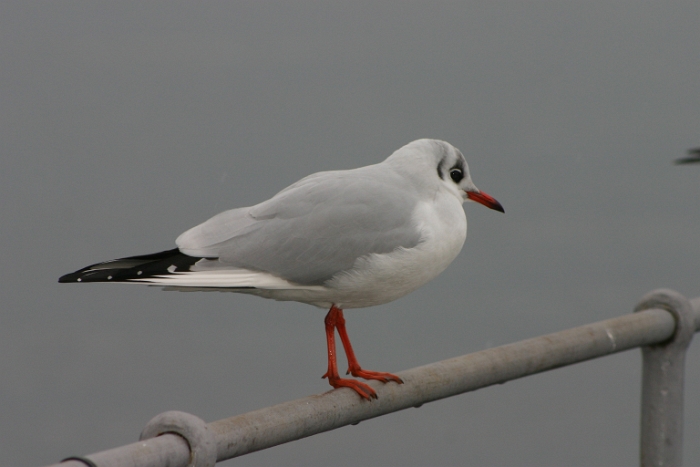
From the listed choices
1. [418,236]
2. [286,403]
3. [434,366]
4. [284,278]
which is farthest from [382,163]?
[286,403]

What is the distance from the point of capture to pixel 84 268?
2.05 metres

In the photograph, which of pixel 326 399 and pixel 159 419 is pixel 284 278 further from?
pixel 159 419

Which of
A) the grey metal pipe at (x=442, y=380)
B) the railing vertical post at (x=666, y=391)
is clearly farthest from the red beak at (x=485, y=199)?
the railing vertical post at (x=666, y=391)

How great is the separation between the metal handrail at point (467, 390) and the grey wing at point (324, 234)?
1.01 ft

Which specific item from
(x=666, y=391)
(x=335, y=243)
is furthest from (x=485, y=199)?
(x=666, y=391)

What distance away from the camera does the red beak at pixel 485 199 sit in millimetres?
2545

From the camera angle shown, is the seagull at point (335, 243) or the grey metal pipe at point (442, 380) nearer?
the grey metal pipe at point (442, 380)

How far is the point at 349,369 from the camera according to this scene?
2.44 metres

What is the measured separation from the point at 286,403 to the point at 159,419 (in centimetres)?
37

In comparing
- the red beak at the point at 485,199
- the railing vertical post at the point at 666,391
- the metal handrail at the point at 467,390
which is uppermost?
the red beak at the point at 485,199

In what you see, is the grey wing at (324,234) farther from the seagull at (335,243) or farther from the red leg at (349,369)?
the red leg at (349,369)

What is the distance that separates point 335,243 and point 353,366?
36 centimetres

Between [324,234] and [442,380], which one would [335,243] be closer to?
[324,234]

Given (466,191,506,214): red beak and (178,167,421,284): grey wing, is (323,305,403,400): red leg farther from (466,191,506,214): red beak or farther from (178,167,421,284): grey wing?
(466,191,506,214): red beak
